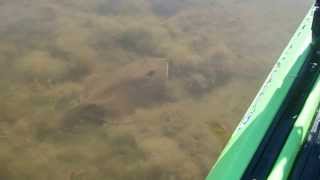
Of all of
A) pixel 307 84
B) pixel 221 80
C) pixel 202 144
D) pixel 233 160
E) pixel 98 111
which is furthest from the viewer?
pixel 221 80

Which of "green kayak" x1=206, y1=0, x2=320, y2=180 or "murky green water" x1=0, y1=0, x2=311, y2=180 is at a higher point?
"green kayak" x1=206, y1=0, x2=320, y2=180

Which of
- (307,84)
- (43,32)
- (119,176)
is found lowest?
(119,176)

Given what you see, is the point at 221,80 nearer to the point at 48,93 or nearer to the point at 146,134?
the point at 146,134

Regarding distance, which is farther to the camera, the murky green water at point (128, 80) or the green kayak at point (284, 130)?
the murky green water at point (128, 80)

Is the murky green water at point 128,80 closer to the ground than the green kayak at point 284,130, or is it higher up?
closer to the ground

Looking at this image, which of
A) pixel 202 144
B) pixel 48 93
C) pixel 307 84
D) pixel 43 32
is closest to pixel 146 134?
pixel 202 144
